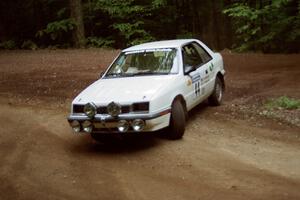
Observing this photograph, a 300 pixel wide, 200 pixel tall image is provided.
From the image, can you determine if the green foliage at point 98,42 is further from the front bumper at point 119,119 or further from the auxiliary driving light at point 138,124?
the auxiliary driving light at point 138,124

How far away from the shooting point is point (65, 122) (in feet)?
34.0

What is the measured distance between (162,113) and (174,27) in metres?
18.0

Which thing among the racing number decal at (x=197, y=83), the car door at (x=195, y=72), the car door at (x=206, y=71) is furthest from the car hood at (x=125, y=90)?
the car door at (x=206, y=71)

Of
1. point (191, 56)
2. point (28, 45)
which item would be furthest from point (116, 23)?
point (191, 56)

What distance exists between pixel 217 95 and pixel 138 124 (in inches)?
146

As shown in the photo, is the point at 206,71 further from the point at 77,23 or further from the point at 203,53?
the point at 77,23

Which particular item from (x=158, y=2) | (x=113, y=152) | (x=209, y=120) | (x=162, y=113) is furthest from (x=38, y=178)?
(x=158, y=2)

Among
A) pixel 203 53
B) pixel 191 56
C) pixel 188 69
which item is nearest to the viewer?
pixel 188 69

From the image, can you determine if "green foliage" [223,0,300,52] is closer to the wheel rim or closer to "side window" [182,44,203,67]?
the wheel rim

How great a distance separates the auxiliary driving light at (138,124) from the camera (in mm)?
7922

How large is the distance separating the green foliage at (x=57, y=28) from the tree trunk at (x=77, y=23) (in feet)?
0.73

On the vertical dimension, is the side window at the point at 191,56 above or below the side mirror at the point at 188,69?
above

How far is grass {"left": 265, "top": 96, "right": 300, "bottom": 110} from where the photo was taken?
10682 mm

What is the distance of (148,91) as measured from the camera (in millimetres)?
8250
